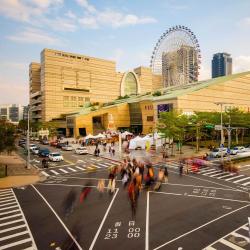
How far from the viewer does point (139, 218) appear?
16797mm

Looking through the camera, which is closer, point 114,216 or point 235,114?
point 114,216

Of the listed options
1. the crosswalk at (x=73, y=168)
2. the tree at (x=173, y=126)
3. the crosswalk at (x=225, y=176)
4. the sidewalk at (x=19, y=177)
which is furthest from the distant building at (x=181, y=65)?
the sidewalk at (x=19, y=177)

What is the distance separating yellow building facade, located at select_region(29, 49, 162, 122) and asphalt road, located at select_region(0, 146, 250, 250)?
11057cm

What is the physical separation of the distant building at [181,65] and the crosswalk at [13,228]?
62731mm

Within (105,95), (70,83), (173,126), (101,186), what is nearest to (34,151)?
(173,126)

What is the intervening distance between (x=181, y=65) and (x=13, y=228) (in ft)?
223

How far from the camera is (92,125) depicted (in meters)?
90.8

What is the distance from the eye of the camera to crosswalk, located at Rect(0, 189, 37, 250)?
13.6 meters

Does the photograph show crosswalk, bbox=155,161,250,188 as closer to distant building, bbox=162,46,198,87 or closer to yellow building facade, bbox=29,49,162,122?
distant building, bbox=162,46,198,87

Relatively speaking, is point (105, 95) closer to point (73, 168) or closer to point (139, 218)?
point (73, 168)

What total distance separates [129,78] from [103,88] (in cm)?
2406

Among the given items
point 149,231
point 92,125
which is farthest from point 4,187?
point 92,125

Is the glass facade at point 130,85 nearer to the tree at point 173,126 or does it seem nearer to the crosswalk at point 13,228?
the tree at point 173,126

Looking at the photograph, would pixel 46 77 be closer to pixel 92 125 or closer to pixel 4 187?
pixel 92 125
